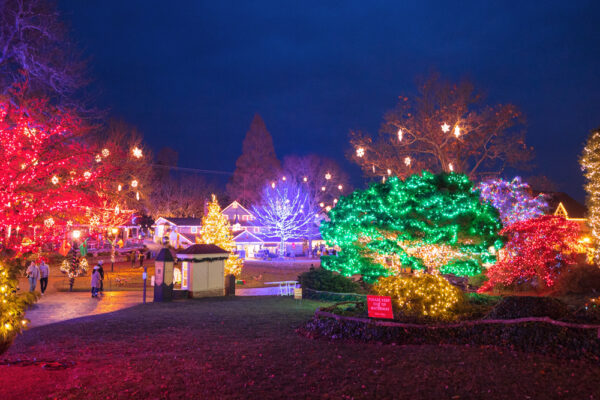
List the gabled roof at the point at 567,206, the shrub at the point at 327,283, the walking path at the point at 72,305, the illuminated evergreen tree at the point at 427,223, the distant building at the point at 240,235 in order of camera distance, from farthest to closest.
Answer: the distant building at the point at 240,235
the gabled roof at the point at 567,206
the shrub at the point at 327,283
the walking path at the point at 72,305
the illuminated evergreen tree at the point at 427,223

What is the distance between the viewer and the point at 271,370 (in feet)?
21.6

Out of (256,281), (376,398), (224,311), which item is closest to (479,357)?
(376,398)

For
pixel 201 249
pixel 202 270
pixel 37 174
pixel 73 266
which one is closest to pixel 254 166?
pixel 73 266

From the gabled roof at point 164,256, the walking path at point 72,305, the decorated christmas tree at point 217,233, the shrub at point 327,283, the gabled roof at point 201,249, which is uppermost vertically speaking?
the decorated christmas tree at point 217,233

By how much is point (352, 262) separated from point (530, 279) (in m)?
11.3

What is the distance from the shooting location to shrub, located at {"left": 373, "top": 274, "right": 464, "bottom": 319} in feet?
33.9

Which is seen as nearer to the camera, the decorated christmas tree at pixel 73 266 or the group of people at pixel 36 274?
the group of people at pixel 36 274

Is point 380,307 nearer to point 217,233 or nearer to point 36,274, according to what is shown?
point 36,274

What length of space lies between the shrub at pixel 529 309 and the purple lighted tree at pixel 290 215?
4574cm

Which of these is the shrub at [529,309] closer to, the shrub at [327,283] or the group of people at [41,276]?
the shrub at [327,283]

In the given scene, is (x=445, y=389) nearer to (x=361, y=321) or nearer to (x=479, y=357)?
(x=479, y=357)

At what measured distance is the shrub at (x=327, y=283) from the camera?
67.1 ft

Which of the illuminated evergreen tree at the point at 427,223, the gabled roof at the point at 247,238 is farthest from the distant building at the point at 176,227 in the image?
the illuminated evergreen tree at the point at 427,223

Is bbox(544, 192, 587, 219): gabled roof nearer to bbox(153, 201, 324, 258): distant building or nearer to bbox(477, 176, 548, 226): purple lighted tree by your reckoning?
bbox(477, 176, 548, 226): purple lighted tree
